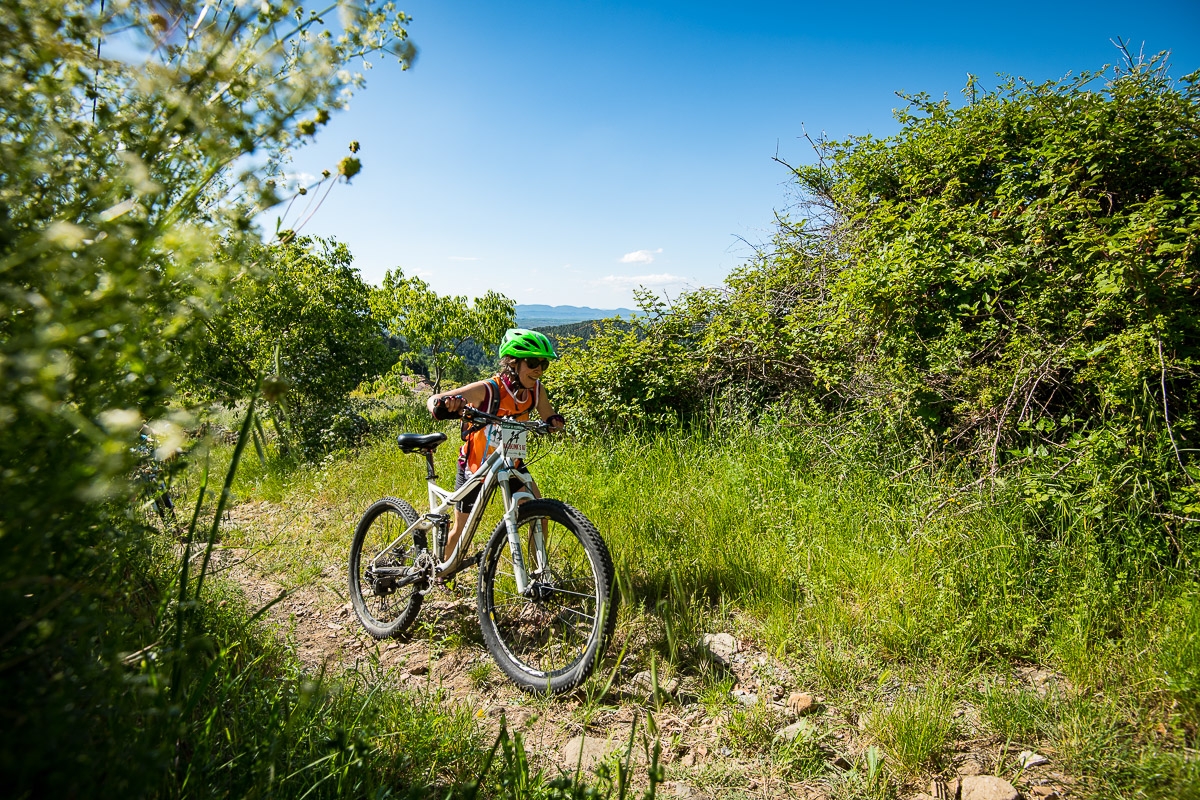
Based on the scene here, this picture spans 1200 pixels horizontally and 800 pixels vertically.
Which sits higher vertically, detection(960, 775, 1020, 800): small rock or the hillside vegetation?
the hillside vegetation

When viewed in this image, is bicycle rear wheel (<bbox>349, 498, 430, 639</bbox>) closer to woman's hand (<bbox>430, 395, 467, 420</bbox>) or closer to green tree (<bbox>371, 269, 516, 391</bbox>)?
woman's hand (<bbox>430, 395, 467, 420</bbox>)

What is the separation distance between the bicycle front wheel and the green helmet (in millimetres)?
990

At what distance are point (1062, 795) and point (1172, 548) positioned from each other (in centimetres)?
186

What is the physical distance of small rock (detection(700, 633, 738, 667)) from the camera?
3264mm

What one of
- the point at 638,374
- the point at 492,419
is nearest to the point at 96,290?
the point at 492,419

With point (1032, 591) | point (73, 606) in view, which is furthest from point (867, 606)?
point (73, 606)

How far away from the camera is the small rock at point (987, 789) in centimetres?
224

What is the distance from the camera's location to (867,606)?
330cm

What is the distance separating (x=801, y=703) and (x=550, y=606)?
5.09 feet

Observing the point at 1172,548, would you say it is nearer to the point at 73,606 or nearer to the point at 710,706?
the point at 710,706

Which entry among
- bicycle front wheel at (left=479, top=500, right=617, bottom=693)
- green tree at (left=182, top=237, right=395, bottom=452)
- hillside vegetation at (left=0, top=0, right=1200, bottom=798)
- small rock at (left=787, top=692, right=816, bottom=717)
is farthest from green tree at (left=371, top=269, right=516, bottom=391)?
small rock at (left=787, top=692, right=816, bottom=717)

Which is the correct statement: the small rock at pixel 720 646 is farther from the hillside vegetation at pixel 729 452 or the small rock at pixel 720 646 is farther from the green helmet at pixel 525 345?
the green helmet at pixel 525 345

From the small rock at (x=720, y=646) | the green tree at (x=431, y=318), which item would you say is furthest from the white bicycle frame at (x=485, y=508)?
the green tree at (x=431, y=318)

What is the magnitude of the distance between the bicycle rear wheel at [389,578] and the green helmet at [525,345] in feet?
4.48
